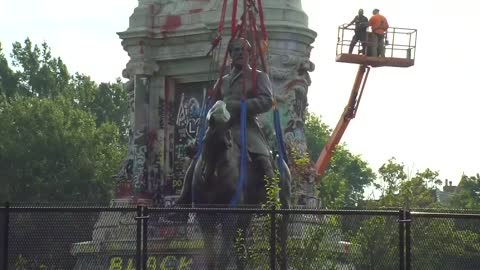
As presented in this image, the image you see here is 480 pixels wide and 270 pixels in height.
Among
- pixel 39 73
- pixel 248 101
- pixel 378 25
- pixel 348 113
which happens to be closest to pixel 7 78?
pixel 39 73

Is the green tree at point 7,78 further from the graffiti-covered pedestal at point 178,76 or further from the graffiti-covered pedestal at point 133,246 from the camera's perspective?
the graffiti-covered pedestal at point 133,246

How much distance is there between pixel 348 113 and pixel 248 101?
2080 cm

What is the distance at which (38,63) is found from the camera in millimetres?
92188

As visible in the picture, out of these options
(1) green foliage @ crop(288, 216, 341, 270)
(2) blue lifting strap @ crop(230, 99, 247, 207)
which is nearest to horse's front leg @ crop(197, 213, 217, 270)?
(1) green foliage @ crop(288, 216, 341, 270)

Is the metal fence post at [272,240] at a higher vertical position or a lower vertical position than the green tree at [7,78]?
lower

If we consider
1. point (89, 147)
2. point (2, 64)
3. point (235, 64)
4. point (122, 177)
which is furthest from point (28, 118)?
point (235, 64)

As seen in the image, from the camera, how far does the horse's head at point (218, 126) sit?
27984mm

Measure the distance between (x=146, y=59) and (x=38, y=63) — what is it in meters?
48.4

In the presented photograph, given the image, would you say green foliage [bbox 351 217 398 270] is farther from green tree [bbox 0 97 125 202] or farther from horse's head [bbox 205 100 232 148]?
green tree [bbox 0 97 125 202]

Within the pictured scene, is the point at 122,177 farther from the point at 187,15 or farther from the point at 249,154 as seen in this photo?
the point at 249,154

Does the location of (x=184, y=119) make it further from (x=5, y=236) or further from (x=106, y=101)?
(x=106, y=101)

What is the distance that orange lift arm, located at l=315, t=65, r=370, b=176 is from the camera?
1956 inches

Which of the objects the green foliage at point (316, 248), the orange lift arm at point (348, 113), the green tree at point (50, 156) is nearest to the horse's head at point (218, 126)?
the green foliage at point (316, 248)

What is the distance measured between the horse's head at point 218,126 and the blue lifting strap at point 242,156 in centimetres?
67
